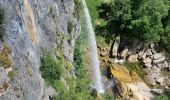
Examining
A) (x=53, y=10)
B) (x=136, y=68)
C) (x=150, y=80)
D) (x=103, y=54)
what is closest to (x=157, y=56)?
(x=136, y=68)

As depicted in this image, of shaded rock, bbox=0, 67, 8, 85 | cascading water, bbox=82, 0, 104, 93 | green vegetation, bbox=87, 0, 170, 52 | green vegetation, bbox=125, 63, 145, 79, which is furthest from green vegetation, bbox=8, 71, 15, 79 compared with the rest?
green vegetation, bbox=87, 0, 170, 52

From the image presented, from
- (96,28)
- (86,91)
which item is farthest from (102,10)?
(86,91)

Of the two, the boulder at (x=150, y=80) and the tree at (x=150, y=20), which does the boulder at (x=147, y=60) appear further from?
the boulder at (x=150, y=80)

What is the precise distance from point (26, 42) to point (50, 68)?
5152 millimetres

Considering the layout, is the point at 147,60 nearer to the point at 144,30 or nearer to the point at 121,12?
the point at 144,30

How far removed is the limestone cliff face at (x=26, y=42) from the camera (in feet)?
97.0

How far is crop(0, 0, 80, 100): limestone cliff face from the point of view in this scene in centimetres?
2956

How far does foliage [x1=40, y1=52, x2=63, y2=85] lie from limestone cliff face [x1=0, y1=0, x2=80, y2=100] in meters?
0.85

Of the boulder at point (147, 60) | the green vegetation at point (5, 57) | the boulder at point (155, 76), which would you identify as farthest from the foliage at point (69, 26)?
the green vegetation at point (5, 57)

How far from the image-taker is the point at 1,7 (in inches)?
1160

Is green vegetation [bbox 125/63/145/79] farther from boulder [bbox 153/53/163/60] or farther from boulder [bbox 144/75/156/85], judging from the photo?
boulder [bbox 153/53/163/60]

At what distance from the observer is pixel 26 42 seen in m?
32.3

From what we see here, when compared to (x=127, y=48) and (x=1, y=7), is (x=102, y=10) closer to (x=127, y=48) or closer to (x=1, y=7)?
(x=127, y=48)

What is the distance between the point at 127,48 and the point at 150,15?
4.71 metres
